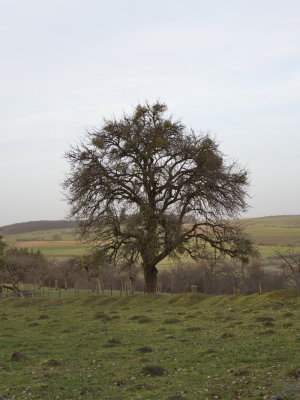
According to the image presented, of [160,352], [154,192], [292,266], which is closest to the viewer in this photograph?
[160,352]

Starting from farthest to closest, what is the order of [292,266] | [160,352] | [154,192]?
1. [292,266]
2. [154,192]
3. [160,352]

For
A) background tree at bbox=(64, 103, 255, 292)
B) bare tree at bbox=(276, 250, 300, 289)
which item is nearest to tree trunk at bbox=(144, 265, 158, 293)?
background tree at bbox=(64, 103, 255, 292)

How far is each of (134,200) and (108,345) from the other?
17163 millimetres

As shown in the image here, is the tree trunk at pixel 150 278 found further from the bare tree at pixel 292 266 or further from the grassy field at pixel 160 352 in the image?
the bare tree at pixel 292 266

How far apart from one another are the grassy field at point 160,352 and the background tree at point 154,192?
580 cm

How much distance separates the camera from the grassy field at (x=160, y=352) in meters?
10.5

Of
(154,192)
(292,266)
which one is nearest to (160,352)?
(154,192)

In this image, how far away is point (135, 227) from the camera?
103ft

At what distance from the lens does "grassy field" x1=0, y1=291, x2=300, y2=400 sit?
1049cm

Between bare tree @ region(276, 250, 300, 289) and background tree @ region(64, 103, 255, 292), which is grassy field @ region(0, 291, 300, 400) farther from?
bare tree @ region(276, 250, 300, 289)

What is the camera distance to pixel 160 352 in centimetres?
1486

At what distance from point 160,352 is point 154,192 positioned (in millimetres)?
19371

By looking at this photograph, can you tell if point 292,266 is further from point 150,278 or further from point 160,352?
point 160,352

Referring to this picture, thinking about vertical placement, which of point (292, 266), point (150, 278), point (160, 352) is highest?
point (150, 278)
